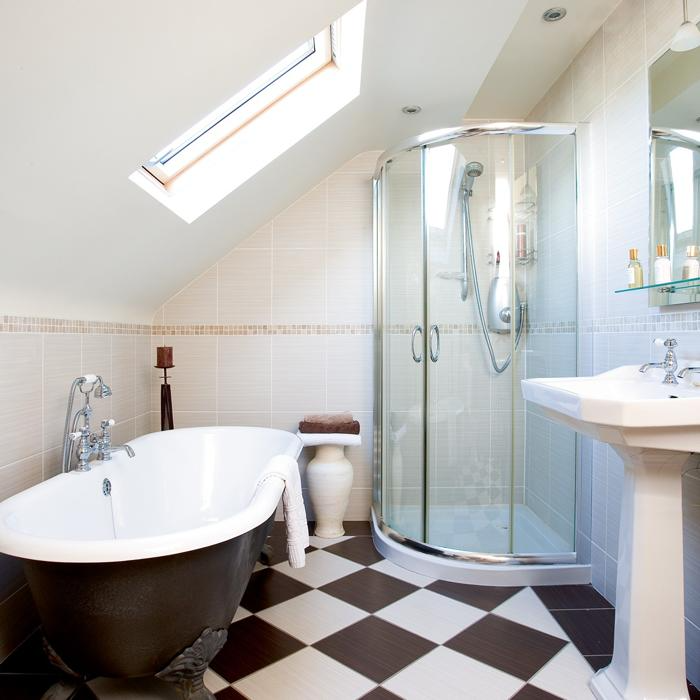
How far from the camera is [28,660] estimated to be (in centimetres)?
179

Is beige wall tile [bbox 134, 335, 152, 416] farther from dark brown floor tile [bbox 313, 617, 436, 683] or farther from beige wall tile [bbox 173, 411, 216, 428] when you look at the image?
dark brown floor tile [bbox 313, 617, 436, 683]

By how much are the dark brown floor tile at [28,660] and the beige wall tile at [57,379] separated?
2.34 feet

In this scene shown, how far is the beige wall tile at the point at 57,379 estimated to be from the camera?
2.13m

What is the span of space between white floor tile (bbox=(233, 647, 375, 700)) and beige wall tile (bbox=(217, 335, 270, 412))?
1.68 meters

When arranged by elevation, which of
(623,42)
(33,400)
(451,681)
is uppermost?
(623,42)

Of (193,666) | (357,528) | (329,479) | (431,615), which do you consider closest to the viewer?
(193,666)

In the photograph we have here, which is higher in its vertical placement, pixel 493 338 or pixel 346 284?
pixel 346 284

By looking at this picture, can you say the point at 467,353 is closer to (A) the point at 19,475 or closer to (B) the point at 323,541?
(B) the point at 323,541

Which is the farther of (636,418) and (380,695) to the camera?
(380,695)

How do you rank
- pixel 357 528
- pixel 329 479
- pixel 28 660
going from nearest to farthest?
pixel 28 660
pixel 329 479
pixel 357 528

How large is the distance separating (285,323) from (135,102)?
1.84m

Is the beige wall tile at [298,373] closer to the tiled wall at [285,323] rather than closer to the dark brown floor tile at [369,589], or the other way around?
the tiled wall at [285,323]

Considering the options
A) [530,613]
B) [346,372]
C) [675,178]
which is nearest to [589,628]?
[530,613]

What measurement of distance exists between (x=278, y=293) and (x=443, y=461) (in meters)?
1.46
